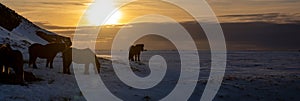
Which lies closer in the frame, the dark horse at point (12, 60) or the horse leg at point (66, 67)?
the dark horse at point (12, 60)

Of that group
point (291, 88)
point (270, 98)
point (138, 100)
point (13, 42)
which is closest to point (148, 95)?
point (138, 100)

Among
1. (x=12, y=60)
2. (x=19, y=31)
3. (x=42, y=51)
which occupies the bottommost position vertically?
(x=12, y=60)

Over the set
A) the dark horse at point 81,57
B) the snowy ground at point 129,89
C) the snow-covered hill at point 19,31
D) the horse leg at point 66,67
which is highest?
the snow-covered hill at point 19,31

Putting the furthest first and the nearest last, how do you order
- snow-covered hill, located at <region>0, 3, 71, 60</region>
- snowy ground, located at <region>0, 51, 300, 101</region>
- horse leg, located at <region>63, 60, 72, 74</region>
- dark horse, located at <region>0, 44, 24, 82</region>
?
snow-covered hill, located at <region>0, 3, 71, 60</region> → horse leg, located at <region>63, 60, 72, 74</region> → dark horse, located at <region>0, 44, 24, 82</region> → snowy ground, located at <region>0, 51, 300, 101</region>

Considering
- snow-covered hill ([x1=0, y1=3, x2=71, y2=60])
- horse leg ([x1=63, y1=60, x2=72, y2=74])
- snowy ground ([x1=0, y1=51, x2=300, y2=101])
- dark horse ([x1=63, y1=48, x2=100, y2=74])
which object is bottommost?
snowy ground ([x1=0, y1=51, x2=300, y2=101])

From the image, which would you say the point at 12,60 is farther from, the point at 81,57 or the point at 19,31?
the point at 19,31

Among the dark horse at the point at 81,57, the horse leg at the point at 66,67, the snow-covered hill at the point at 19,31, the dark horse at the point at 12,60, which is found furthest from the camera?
the snow-covered hill at the point at 19,31

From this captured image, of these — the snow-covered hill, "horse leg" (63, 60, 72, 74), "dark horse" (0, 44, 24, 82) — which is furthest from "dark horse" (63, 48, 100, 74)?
the snow-covered hill

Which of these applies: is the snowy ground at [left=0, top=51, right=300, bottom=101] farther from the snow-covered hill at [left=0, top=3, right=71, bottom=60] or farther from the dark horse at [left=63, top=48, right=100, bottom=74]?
the snow-covered hill at [left=0, top=3, right=71, bottom=60]

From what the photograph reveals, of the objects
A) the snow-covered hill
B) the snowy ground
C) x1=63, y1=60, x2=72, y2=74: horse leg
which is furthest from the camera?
the snow-covered hill

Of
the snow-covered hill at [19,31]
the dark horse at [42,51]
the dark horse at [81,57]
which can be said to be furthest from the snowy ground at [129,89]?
the snow-covered hill at [19,31]

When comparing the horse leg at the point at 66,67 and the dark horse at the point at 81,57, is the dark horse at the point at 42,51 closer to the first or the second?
the dark horse at the point at 81,57

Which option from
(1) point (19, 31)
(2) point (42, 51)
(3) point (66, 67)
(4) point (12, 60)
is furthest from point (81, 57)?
(1) point (19, 31)

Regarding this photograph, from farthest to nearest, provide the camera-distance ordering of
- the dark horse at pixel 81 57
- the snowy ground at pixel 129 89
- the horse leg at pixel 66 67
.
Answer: the dark horse at pixel 81 57 < the horse leg at pixel 66 67 < the snowy ground at pixel 129 89
